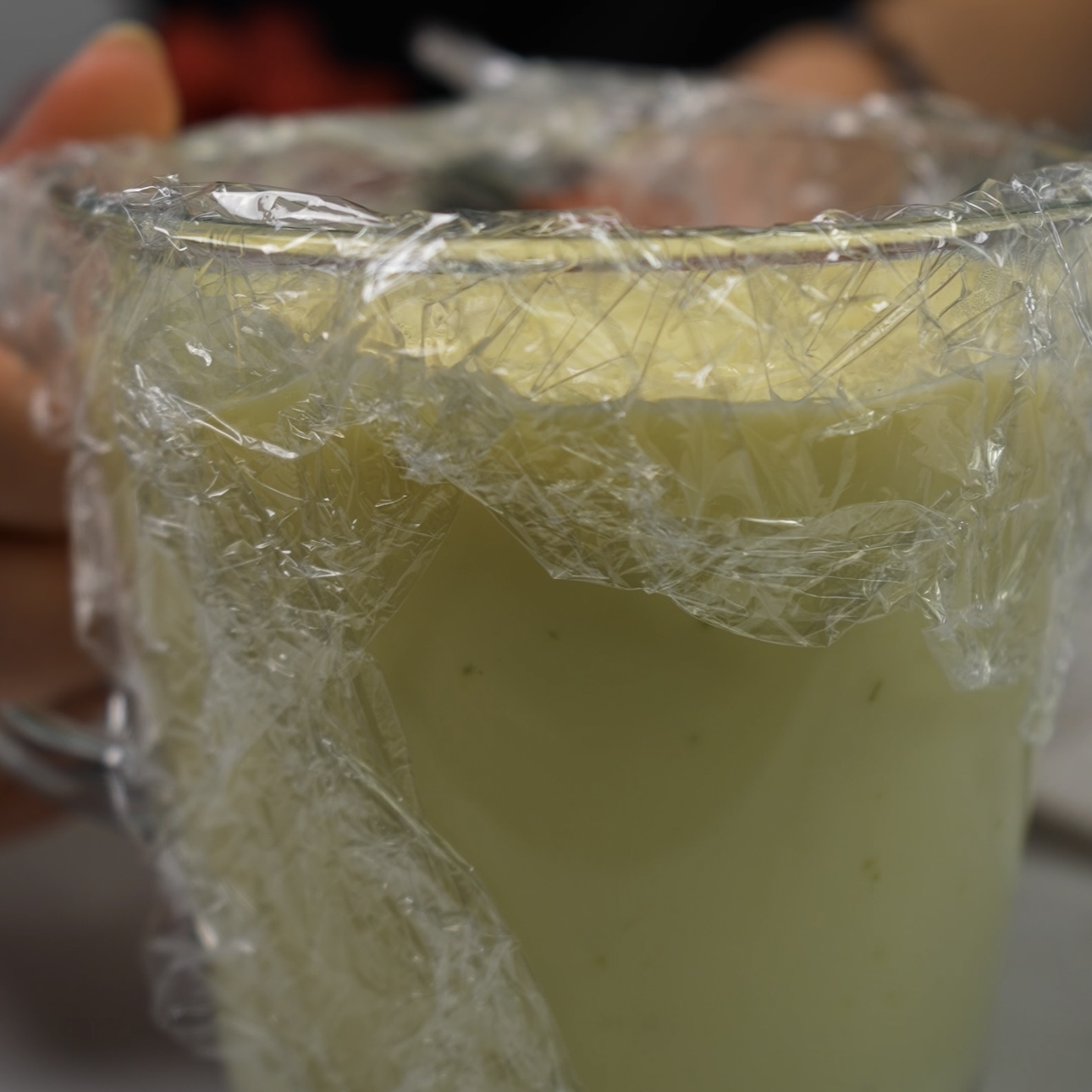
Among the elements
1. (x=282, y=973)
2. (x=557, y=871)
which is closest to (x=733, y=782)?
(x=557, y=871)

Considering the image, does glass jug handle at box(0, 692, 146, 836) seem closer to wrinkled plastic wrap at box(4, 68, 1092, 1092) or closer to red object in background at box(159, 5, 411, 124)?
wrinkled plastic wrap at box(4, 68, 1092, 1092)

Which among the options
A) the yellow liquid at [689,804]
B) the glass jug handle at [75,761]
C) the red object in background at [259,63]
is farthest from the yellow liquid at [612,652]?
the red object in background at [259,63]

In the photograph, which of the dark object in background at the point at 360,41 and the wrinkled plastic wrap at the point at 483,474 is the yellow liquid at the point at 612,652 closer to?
the wrinkled plastic wrap at the point at 483,474

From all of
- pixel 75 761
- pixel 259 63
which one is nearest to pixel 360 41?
pixel 259 63

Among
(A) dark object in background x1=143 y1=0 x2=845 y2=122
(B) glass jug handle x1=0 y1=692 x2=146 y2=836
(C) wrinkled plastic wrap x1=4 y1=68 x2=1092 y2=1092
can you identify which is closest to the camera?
(C) wrinkled plastic wrap x1=4 y1=68 x2=1092 y2=1092

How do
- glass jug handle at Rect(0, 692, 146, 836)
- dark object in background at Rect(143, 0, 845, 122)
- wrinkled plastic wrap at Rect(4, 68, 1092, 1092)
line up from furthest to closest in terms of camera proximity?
1. dark object in background at Rect(143, 0, 845, 122)
2. glass jug handle at Rect(0, 692, 146, 836)
3. wrinkled plastic wrap at Rect(4, 68, 1092, 1092)

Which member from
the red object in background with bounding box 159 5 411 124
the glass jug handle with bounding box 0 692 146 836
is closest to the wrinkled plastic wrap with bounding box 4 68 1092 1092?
the glass jug handle with bounding box 0 692 146 836

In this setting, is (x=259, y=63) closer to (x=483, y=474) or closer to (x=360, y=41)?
(x=360, y=41)
